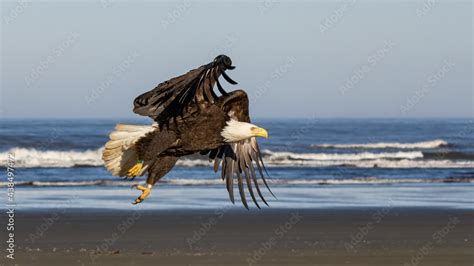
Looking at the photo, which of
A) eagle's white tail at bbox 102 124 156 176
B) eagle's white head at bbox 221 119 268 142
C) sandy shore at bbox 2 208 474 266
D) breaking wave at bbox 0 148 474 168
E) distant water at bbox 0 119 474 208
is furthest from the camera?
breaking wave at bbox 0 148 474 168

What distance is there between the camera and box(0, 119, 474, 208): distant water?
583 inches

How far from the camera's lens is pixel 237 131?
7.21 m

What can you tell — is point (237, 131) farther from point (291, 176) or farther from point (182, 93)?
point (291, 176)

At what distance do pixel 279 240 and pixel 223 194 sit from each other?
17.1ft

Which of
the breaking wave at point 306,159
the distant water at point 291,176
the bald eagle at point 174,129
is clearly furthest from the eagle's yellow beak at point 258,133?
the breaking wave at point 306,159

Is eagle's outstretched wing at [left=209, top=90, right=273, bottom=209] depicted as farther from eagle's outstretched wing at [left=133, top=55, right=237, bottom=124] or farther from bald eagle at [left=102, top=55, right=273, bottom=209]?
eagle's outstretched wing at [left=133, top=55, right=237, bottom=124]

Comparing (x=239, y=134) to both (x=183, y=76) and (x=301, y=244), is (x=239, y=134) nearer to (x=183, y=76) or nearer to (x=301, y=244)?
(x=183, y=76)

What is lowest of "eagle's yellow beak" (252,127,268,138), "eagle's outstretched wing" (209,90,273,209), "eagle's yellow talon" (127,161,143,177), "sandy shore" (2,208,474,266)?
"sandy shore" (2,208,474,266)

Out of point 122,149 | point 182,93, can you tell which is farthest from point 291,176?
point 182,93

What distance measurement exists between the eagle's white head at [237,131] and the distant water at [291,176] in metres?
6.36

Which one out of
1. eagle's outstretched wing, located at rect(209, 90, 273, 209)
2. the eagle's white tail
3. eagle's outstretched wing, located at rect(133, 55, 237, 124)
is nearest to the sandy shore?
eagle's outstretched wing, located at rect(209, 90, 273, 209)

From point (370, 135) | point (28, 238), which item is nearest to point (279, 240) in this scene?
point (28, 238)

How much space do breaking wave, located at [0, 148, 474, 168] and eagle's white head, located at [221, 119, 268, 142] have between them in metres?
14.6

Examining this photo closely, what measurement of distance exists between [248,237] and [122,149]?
3513 mm
